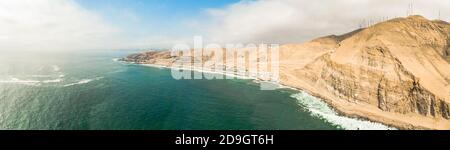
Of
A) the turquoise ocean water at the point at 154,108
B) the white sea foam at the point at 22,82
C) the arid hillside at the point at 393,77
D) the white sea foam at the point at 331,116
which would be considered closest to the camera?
the turquoise ocean water at the point at 154,108

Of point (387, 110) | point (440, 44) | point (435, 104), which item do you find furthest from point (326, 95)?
point (440, 44)

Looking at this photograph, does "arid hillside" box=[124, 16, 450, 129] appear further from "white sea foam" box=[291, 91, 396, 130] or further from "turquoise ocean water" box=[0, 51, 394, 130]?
"turquoise ocean water" box=[0, 51, 394, 130]

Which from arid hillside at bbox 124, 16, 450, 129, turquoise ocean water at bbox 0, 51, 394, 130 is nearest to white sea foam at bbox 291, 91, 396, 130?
turquoise ocean water at bbox 0, 51, 394, 130

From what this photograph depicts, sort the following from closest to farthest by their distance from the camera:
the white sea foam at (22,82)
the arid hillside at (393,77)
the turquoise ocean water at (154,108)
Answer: the turquoise ocean water at (154,108), the arid hillside at (393,77), the white sea foam at (22,82)

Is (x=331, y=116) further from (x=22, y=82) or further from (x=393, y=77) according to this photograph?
(x=22, y=82)

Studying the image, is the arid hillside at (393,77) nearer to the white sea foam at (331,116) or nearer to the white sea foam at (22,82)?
the white sea foam at (331,116)

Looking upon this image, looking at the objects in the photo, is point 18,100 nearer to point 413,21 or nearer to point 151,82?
point 151,82

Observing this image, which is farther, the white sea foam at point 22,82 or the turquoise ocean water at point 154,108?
the white sea foam at point 22,82

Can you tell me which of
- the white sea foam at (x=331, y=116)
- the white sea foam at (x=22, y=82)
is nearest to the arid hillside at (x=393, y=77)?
the white sea foam at (x=331, y=116)
